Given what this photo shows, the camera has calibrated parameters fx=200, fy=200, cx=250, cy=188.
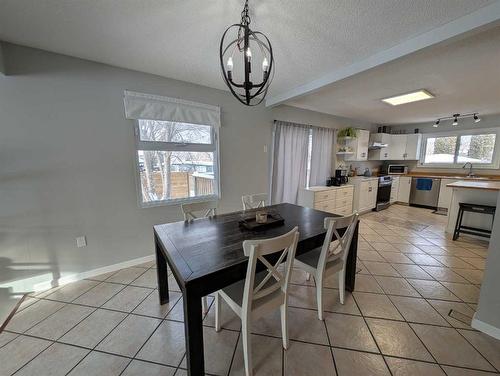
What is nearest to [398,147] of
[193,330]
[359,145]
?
[359,145]

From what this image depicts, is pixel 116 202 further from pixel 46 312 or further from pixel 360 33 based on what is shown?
pixel 360 33

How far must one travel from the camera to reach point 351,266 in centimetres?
206

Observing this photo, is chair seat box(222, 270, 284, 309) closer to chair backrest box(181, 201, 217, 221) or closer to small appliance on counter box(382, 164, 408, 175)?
chair backrest box(181, 201, 217, 221)

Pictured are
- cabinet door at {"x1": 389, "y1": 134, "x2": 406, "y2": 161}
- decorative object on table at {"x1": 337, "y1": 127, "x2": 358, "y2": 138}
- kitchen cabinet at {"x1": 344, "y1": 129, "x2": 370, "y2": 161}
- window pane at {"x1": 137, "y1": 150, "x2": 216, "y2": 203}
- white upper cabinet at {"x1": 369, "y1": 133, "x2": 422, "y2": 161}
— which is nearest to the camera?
window pane at {"x1": 137, "y1": 150, "x2": 216, "y2": 203}

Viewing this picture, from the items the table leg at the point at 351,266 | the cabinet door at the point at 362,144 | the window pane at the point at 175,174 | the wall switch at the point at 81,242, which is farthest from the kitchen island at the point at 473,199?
the wall switch at the point at 81,242

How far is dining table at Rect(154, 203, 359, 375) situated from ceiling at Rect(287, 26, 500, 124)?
1.78m

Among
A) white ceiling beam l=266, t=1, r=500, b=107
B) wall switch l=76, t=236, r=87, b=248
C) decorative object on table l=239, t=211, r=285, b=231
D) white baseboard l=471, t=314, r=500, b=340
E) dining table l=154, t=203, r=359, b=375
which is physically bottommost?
white baseboard l=471, t=314, r=500, b=340

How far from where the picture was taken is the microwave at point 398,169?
6012mm

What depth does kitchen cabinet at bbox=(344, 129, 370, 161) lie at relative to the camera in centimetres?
484

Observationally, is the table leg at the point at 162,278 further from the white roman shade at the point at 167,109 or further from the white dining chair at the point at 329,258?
the white roman shade at the point at 167,109

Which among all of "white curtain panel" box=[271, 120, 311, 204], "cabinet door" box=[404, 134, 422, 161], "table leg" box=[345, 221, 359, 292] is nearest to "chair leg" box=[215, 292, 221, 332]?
"table leg" box=[345, 221, 359, 292]

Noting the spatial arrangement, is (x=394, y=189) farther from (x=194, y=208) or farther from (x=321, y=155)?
(x=194, y=208)

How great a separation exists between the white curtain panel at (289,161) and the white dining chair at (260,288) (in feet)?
8.15

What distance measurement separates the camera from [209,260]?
123 cm
